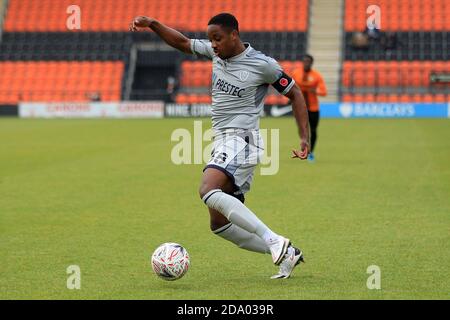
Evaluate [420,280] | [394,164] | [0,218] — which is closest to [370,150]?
[394,164]

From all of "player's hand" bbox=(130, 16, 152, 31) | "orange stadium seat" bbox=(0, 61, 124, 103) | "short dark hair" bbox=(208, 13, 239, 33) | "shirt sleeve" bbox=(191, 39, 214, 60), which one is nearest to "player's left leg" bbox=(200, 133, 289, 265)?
"shirt sleeve" bbox=(191, 39, 214, 60)

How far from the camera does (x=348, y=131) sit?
100 feet

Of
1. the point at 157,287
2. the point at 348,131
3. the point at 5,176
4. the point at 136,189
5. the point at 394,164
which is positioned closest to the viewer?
the point at 157,287

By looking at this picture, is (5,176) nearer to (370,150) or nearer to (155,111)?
(370,150)

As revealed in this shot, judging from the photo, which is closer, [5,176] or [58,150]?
[5,176]

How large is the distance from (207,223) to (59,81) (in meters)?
37.1

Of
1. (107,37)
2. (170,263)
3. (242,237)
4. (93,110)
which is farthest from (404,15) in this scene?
(170,263)

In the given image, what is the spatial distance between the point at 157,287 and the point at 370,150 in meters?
15.9

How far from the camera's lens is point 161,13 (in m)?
50.1

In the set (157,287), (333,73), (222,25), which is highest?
(333,73)

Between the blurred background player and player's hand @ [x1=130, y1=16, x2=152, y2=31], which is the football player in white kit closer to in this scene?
player's hand @ [x1=130, y1=16, x2=152, y2=31]

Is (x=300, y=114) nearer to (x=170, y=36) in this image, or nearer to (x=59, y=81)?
(x=170, y=36)

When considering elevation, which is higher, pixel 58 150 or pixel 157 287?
pixel 58 150

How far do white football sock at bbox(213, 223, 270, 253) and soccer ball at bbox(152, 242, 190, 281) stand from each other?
409 millimetres
